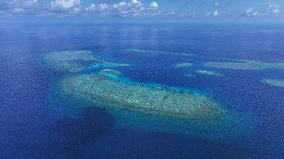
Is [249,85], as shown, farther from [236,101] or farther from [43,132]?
[43,132]

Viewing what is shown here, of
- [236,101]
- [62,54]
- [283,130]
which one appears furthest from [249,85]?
[62,54]

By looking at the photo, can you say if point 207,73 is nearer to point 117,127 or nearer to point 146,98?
point 146,98

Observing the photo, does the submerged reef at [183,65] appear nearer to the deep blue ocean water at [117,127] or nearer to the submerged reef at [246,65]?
the submerged reef at [246,65]

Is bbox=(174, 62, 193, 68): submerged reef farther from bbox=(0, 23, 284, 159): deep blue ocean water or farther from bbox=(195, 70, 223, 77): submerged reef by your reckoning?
bbox=(0, 23, 284, 159): deep blue ocean water

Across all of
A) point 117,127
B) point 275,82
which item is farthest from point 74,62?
point 275,82

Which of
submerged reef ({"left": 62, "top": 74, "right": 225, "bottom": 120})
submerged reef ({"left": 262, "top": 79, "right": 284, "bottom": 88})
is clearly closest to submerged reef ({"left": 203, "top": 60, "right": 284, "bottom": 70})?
submerged reef ({"left": 262, "top": 79, "right": 284, "bottom": 88})

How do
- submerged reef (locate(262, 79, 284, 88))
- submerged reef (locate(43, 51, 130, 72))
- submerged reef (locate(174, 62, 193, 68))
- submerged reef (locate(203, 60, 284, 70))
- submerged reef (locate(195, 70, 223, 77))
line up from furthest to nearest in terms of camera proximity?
submerged reef (locate(174, 62, 193, 68)) < submerged reef (locate(203, 60, 284, 70)) < submerged reef (locate(43, 51, 130, 72)) < submerged reef (locate(195, 70, 223, 77)) < submerged reef (locate(262, 79, 284, 88))

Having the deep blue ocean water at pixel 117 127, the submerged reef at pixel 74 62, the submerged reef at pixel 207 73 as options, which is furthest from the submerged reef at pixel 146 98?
the submerged reef at pixel 207 73
